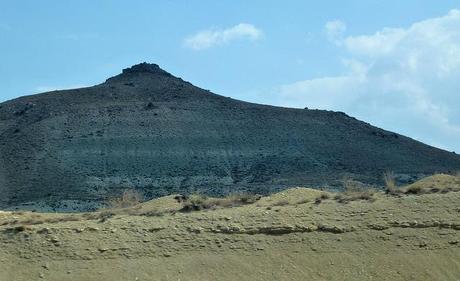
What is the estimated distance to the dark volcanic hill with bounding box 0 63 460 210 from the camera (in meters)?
58.6

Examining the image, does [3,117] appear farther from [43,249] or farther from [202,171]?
[43,249]

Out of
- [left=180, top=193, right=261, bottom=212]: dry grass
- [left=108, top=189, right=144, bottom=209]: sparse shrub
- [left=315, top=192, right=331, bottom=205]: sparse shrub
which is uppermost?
[left=315, top=192, right=331, bottom=205]: sparse shrub

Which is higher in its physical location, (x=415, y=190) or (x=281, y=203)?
(x=415, y=190)

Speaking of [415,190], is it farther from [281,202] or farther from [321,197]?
[281,202]

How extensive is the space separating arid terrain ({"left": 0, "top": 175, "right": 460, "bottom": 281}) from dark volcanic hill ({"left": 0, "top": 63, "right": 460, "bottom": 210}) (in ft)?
84.6

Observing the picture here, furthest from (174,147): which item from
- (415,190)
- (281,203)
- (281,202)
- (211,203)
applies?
(415,190)

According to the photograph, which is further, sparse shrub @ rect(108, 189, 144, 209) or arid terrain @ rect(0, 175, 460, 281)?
sparse shrub @ rect(108, 189, 144, 209)

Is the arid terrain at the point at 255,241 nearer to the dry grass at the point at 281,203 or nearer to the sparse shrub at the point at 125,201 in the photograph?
the dry grass at the point at 281,203

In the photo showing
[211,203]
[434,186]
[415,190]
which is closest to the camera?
[415,190]

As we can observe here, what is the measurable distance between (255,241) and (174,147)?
4411cm

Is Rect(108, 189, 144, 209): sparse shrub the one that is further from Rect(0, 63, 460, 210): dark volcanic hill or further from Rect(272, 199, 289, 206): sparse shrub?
Rect(0, 63, 460, 210): dark volcanic hill

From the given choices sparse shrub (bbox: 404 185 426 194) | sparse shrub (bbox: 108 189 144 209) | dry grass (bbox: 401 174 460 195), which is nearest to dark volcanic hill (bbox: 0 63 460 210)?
sparse shrub (bbox: 108 189 144 209)

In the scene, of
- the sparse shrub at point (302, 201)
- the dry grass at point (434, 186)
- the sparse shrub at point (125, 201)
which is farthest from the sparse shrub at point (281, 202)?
the sparse shrub at point (125, 201)

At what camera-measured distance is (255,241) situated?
2383 centimetres
